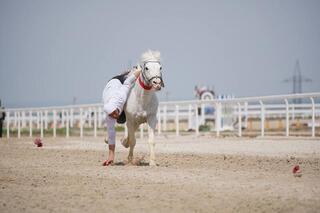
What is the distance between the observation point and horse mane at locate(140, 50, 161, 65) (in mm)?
11711

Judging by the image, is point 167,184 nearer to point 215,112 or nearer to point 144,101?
point 144,101

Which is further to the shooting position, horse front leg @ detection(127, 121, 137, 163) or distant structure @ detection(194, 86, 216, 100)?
distant structure @ detection(194, 86, 216, 100)

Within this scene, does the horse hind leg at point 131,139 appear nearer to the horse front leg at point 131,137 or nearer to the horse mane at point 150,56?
the horse front leg at point 131,137

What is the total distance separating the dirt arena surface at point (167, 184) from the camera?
683 centimetres

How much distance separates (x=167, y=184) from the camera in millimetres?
8461

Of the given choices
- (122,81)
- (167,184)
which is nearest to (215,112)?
(122,81)

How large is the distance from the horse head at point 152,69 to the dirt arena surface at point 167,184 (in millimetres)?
1389

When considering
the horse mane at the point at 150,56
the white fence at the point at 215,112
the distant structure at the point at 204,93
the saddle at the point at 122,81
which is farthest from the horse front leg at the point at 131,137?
the distant structure at the point at 204,93

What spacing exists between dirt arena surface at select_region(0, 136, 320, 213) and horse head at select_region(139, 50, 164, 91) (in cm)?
139

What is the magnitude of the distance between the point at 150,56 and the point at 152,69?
450 millimetres

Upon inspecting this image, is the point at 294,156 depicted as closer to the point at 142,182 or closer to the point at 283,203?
the point at 142,182

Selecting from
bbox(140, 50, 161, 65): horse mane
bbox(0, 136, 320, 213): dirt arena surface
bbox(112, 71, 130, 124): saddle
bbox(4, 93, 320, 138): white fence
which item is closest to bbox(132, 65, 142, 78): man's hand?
bbox(140, 50, 161, 65): horse mane

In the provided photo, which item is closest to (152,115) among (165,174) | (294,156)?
(165,174)

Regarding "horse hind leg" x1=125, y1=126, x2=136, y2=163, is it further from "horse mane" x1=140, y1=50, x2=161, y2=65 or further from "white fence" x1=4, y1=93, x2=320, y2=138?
"white fence" x1=4, y1=93, x2=320, y2=138
